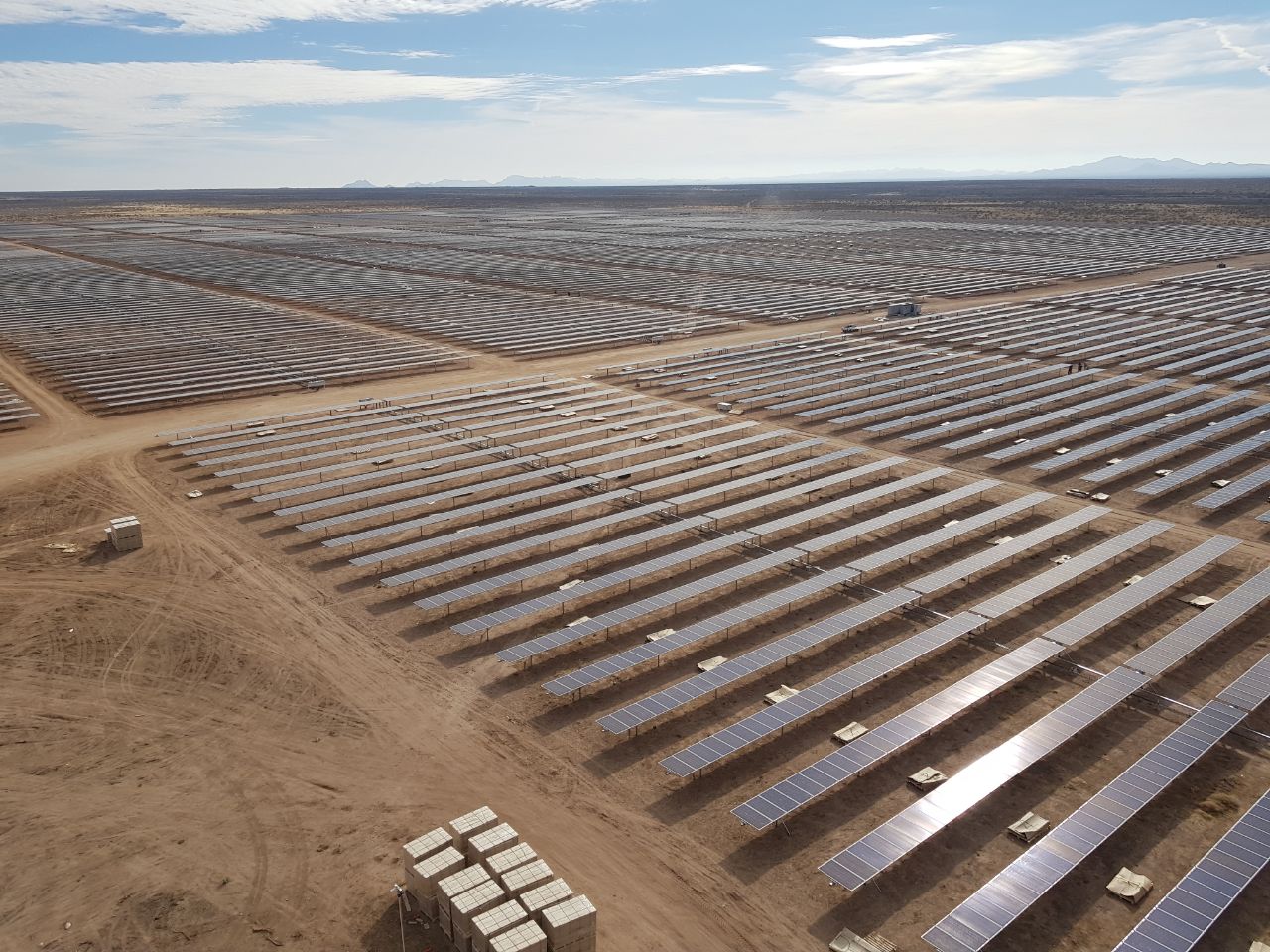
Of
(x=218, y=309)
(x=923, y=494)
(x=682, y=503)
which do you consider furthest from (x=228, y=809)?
(x=218, y=309)

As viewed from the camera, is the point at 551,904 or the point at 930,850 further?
the point at 930,850

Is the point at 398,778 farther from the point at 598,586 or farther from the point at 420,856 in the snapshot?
the point at 598,586

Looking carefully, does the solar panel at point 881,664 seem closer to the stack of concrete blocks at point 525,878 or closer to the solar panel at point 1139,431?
the stack of concrete blocks at point 525,878

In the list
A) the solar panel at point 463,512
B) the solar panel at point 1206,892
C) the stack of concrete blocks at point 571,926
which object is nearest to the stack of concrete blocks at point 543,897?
the stack of concrete blocks at point 571,926

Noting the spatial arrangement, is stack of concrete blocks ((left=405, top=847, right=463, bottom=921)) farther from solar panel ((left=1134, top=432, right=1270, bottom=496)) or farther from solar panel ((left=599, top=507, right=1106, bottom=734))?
solar panel ((left=1134, top=432, right=1270, bottom=496))

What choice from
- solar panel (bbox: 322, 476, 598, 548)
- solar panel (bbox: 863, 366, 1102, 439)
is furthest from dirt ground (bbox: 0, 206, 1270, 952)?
solar panel (bbox: 863, 366, 1102, 439)

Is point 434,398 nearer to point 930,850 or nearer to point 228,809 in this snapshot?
point 228,809

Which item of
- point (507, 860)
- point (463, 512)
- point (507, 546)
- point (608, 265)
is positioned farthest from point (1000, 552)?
point (608, 265)
